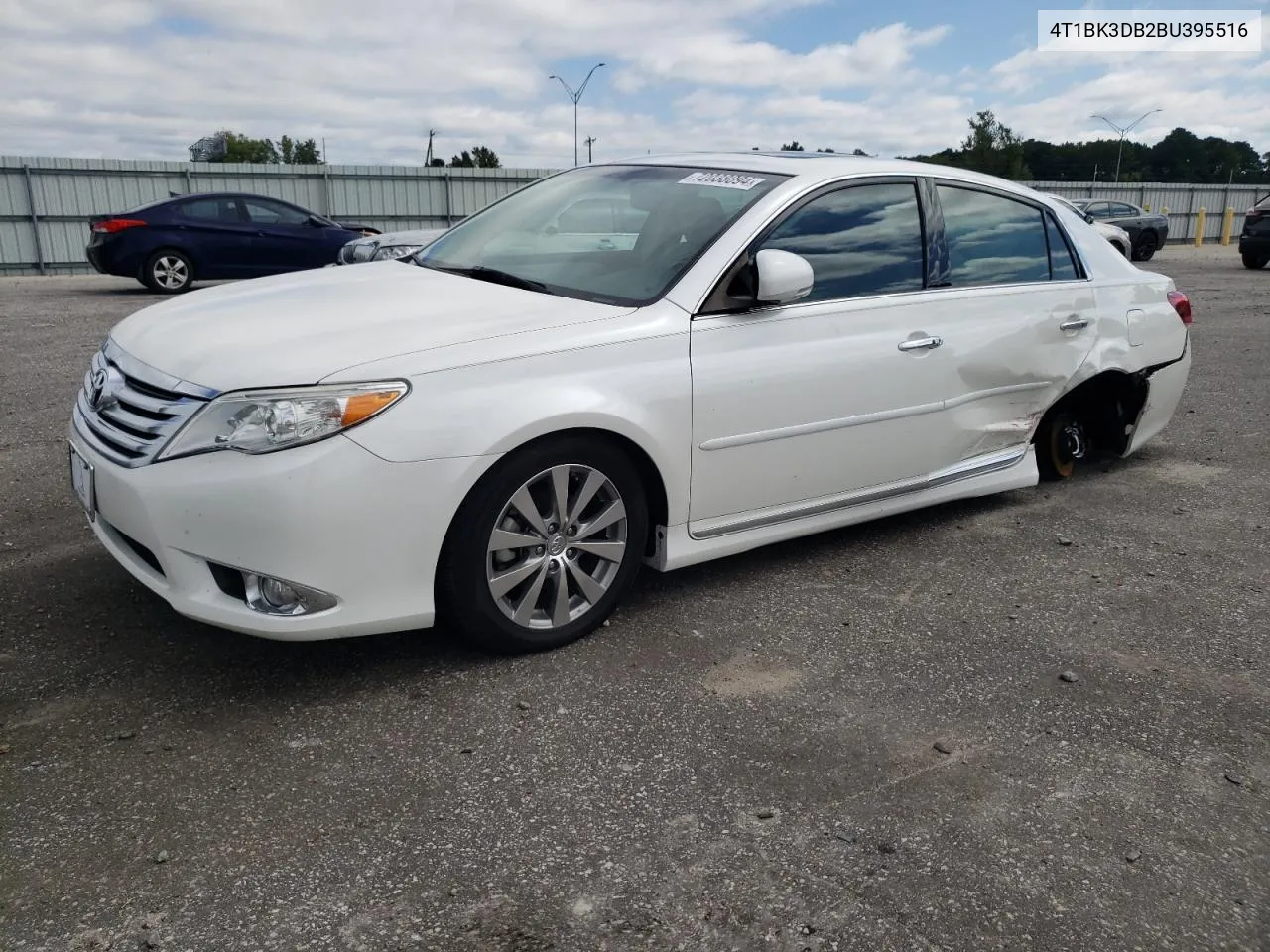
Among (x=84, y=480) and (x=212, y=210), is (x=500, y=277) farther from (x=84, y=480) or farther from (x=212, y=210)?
(x=212, y=210)

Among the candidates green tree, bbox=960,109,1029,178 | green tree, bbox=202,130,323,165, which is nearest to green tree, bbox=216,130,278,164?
green tree, bbox=202,130,323,165

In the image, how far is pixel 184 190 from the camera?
2312 centimetres

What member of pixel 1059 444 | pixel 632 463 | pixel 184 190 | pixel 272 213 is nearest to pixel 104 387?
pixel 632 463

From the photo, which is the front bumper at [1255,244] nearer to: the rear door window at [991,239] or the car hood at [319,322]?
the rear door window at [991,239]

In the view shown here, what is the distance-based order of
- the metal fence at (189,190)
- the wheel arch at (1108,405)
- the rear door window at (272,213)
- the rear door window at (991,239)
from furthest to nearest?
the metal fence at (189,190) < the rear door window at (272,213) < the wheel arch at (1108,405) < the rear door window at (991,239)

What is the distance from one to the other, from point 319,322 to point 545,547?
3.26 ft

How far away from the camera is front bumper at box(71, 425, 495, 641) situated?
2885 millimetres

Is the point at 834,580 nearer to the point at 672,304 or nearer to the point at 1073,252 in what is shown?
the point at 672,304

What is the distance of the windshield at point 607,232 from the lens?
3793 millimetres

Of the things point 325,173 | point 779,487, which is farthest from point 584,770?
point 325,173

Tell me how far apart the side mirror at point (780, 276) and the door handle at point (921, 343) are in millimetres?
696

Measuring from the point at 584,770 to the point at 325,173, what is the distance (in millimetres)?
23945

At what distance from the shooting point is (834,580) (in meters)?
4.20

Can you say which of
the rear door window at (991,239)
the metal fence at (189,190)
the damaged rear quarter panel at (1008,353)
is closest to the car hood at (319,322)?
the damaged rear quarter panel at (1008,353)
